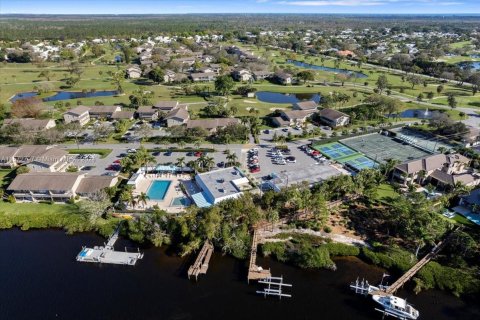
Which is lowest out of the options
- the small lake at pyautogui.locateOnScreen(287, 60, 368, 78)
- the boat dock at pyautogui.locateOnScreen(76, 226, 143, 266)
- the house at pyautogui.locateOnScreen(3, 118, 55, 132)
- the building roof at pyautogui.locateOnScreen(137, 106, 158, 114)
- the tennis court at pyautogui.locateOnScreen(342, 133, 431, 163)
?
the tennis court at pyautogui.locateOnScreen(342, 133, 431, 163)

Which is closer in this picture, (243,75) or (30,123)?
(30,123)

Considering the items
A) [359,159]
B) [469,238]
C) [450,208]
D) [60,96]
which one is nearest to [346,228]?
[469,238]

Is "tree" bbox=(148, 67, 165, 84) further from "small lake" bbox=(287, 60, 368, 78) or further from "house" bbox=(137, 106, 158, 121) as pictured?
"small lake" bbox=(287, 60, 368, 78)

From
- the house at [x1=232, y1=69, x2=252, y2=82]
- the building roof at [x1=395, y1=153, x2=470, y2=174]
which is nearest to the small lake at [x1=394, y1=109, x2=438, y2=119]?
the building roof at [x1=395, y1=153, x2=470, y2=174]

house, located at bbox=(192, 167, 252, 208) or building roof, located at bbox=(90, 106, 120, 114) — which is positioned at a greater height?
building roof, located at bbox=(90, 106, 120, 114)

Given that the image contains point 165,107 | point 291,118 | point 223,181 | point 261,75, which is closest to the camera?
point 223,181

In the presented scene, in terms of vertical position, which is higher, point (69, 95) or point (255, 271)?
point (69, 95)

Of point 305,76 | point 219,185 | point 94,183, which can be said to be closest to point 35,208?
point 94,183

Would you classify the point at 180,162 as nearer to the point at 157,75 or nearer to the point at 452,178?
the point at 452,178
